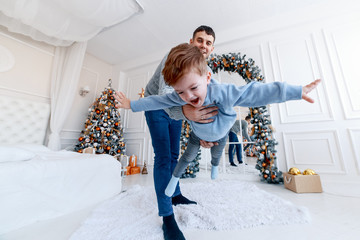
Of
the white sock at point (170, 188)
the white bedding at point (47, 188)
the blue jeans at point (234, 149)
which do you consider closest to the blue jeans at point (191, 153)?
the white sock at point (170, 188)

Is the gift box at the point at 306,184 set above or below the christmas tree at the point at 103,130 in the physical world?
below

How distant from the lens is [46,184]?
4.08 feet

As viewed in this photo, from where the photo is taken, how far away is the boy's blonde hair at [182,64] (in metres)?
0.73

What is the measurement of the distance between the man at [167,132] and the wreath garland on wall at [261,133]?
5.38 ft

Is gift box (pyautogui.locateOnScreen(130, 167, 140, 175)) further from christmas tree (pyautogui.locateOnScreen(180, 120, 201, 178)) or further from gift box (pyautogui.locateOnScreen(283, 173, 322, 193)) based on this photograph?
gift box (pyautogui.locateOnScreen(283, 173, 322, 193))

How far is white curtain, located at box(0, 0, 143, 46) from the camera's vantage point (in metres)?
1.97

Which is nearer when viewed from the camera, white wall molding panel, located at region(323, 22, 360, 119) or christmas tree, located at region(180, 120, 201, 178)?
white wall molding panel, located at region(323, 22, 360, 119)

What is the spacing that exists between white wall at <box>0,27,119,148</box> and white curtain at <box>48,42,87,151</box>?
0.25 metres

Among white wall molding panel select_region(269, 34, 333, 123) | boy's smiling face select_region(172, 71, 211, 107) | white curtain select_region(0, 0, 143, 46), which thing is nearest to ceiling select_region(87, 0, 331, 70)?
white curtain select_region(0, 0, 143, 46)

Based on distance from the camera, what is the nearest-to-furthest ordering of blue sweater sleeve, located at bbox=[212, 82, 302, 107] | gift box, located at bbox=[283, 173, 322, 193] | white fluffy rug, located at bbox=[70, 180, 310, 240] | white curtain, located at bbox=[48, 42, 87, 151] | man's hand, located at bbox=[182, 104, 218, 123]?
blue sweater sleeve, located at bbox=[212, 82, 302, 107], man's hand, located at bbox=[182, 104, 218, 123], white fluffy rug, located at bbox=[70, 180, 310, 240], gift box, located at bbox=[283, 173, 322, 193], white curtain, located at bbox=[48, 42, 87, 151]

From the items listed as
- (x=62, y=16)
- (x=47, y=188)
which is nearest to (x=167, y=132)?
(x=47, y=188)

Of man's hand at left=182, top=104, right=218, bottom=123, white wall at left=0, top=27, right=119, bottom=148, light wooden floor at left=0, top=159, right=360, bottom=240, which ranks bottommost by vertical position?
light wooden floor at left=0, top=159, right=360, bottom=240

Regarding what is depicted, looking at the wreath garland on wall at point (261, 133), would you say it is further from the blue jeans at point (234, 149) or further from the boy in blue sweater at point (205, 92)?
the boy in blue sweater at point (205, 92)

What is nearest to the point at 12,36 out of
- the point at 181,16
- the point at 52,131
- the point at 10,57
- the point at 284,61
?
the point at 10,57
